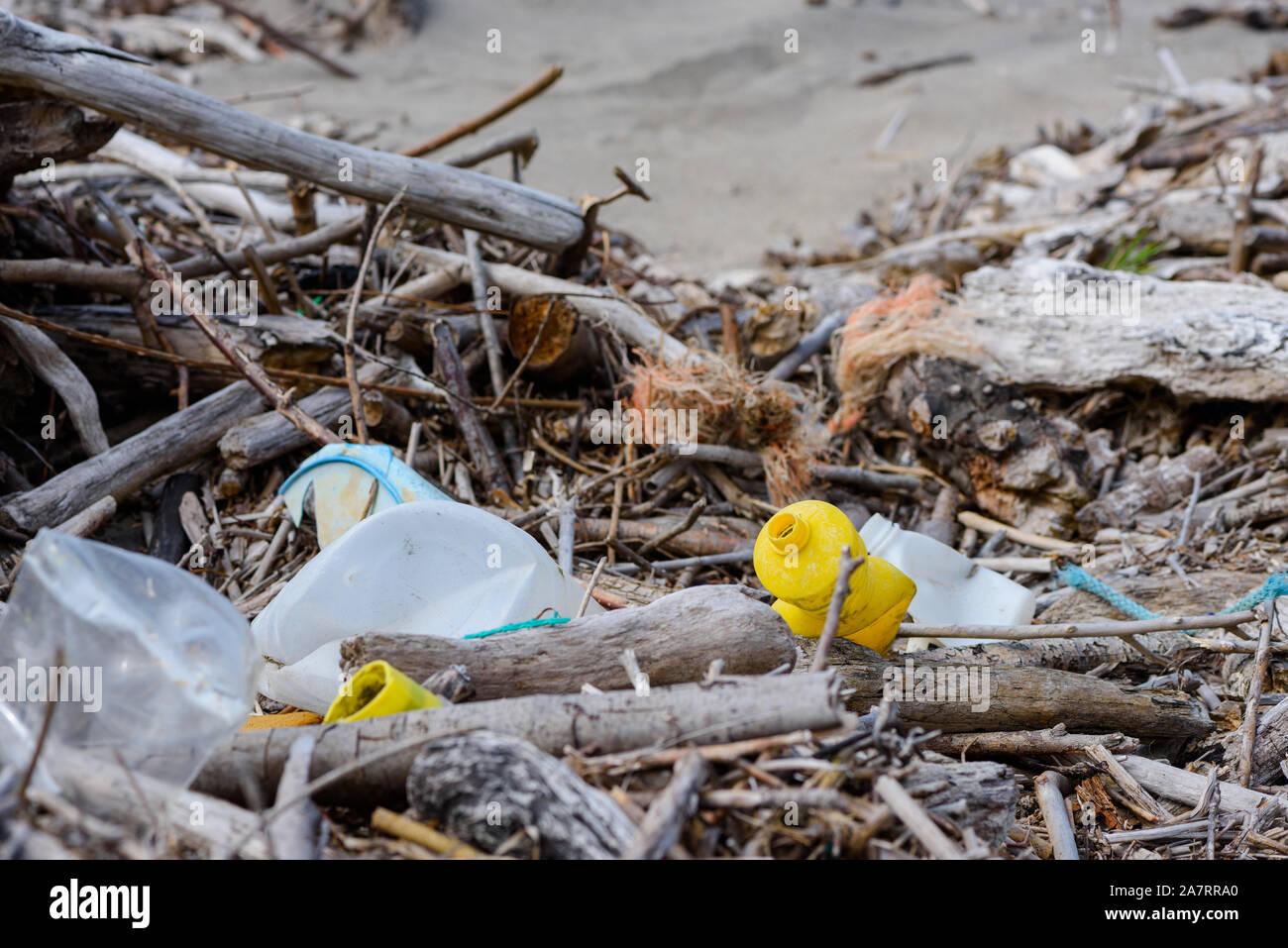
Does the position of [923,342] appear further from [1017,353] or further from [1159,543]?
[1159,543]

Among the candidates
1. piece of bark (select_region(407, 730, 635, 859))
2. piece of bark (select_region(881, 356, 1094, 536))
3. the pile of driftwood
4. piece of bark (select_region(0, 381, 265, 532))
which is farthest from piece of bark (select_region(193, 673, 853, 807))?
piece of bark (select_region(881, 356, 1094, 536))

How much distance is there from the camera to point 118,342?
3389mm

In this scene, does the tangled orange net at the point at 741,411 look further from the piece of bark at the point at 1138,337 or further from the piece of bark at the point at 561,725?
the piece of bark at the point at 561,725

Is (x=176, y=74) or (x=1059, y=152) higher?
(x=176, y=74)

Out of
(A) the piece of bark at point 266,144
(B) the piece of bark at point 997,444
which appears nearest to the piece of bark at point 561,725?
(B) the piece of bark at point 997,444

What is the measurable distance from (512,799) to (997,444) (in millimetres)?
2913

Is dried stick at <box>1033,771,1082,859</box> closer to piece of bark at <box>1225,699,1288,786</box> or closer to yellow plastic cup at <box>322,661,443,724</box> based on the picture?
piece of bark at <box>1225,699,1288,786</box>

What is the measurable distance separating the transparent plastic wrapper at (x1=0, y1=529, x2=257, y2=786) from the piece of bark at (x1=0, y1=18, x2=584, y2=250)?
231 centimetres

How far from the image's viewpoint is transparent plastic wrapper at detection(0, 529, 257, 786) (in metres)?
1.68

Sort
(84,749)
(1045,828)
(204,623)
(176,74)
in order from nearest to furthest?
(84,749)
(204,623)
(1045,828)
(176,74)

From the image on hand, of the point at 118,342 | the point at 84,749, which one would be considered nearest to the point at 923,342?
the point at 118,342

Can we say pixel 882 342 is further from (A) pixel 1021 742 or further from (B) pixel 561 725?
(B) pixel 561 725

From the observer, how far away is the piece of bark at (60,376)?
3.51m

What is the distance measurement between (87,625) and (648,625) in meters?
1.14
